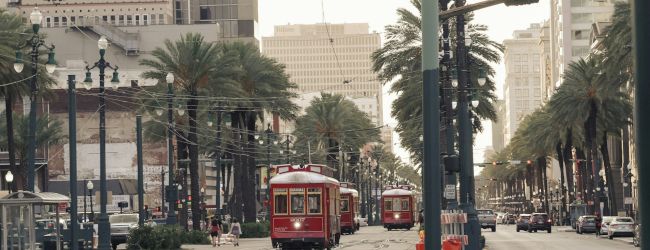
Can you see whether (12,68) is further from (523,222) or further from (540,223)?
(523,222)

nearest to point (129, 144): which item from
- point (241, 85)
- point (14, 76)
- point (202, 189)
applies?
point (202, 189)

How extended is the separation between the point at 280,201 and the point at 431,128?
1237 inches

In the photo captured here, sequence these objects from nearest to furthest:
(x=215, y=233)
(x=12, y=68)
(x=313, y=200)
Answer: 1. (x=313, y=200)
2. (x=12, y=68)
3. (x=215, y=233)

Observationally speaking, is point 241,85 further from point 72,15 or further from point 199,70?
point 72,15

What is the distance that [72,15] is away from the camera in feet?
583

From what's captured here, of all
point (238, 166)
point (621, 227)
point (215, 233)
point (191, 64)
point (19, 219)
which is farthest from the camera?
point (238, 166)

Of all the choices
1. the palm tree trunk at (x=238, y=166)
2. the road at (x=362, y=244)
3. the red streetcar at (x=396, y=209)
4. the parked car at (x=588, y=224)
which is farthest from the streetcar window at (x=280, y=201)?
the red streetcar at (x=396, y=209)

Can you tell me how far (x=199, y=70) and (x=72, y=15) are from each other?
116 m

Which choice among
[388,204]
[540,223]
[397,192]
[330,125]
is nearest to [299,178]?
[397,192]

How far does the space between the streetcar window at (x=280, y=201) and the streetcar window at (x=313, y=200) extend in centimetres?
93

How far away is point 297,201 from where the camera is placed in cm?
4909

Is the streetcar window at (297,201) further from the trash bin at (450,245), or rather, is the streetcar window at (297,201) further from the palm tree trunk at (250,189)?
the palm tree trunk at (250,189)

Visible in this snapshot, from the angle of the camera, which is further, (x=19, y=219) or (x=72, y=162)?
(x=72, y=162)

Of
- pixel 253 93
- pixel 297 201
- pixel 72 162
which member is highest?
pixel 253 93
